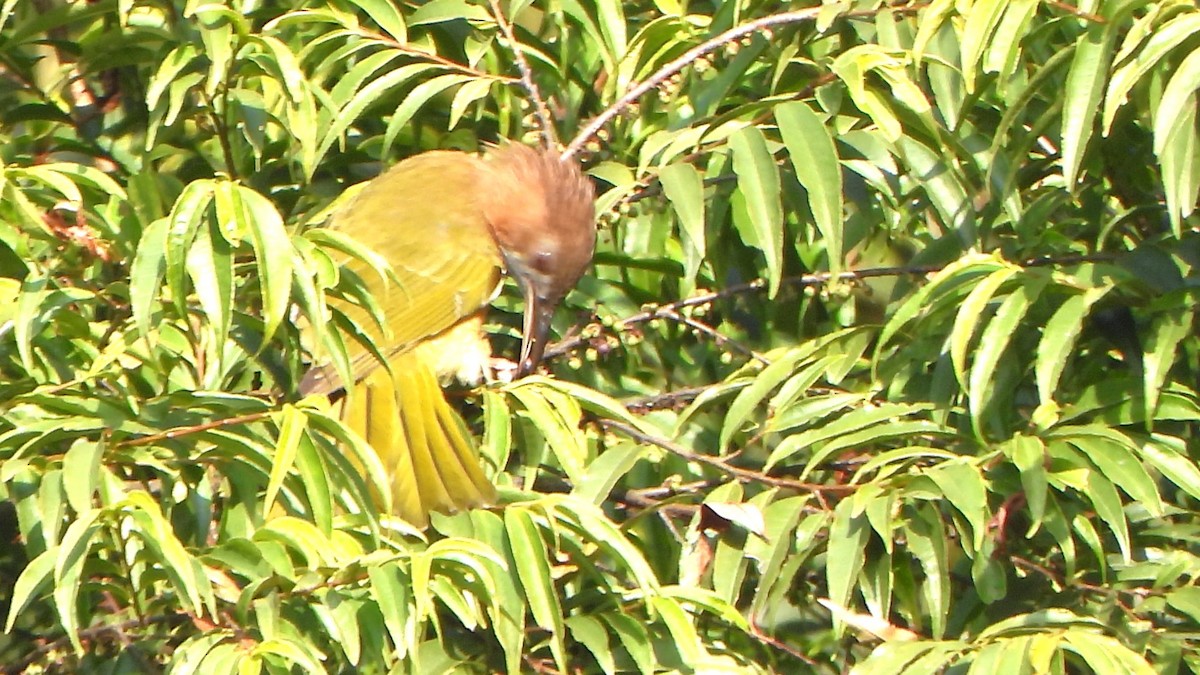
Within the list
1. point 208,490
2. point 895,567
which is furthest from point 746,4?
point 208,490

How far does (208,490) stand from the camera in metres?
2.56

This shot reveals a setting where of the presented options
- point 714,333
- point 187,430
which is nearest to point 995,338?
point 714,333

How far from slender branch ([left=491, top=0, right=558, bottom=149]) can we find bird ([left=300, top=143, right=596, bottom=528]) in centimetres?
18

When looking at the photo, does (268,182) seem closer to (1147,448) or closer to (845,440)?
(845,440)

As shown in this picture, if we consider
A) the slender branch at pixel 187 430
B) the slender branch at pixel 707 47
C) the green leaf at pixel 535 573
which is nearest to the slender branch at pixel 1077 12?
the slender branch at pixel 707 47

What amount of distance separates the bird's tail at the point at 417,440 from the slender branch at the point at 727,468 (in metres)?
0.27

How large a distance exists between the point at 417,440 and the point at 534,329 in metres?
0.36

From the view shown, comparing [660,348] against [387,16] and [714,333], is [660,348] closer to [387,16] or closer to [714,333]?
[714,333]

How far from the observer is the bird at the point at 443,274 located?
10.6 ft

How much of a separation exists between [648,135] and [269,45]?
2.56 ft

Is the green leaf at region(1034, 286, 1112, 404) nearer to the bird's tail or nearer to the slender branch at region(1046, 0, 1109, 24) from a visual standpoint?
the slender branch at region(1046, 0, 1109, 24)

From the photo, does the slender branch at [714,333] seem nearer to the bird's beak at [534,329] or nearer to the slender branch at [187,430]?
the bird's beak at [534,329]

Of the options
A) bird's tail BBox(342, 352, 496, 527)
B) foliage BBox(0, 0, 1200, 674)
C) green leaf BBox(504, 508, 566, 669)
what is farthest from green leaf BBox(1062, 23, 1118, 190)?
bird's tail BBox(342, 352, 496, 527)

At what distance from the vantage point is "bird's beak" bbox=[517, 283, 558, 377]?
10.6ft
